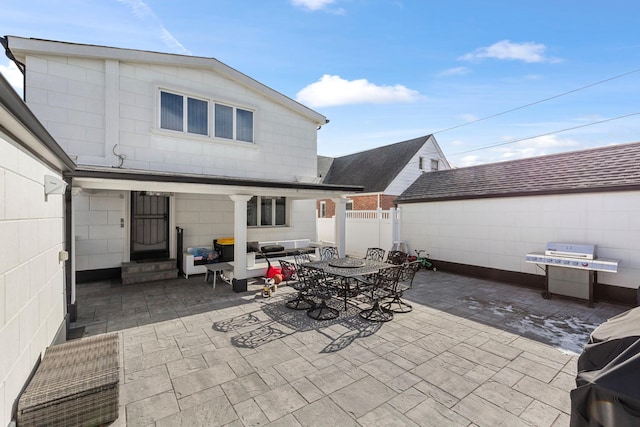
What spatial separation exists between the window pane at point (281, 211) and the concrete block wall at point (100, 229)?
4.83 m

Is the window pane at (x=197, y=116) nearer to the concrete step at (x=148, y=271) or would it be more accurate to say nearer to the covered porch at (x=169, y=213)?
the covered porch at (x=169, y=213)

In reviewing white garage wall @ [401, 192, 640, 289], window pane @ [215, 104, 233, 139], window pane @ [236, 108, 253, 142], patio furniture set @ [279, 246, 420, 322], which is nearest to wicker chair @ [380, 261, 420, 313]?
patio furniture set @ [279, 246, 420, 322]

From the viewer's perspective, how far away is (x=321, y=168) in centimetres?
2298

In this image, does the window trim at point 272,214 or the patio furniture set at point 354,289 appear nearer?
the patio furniture set at point 354,289

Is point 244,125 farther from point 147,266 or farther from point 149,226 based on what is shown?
point 147,266

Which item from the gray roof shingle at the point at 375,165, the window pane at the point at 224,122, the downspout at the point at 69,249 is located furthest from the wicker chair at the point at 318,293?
the gray roof shingle at the point at 375,165

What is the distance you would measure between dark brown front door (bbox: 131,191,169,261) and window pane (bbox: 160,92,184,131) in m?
2.32

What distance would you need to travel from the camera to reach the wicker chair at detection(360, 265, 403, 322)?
5437 millimetres

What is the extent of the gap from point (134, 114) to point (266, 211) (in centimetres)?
500

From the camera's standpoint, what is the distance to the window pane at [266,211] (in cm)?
1043

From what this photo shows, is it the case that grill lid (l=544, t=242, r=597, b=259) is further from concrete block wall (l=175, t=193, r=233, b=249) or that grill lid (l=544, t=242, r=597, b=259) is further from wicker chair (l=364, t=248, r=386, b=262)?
concrete block wall (l=175, t=193, r=233, b=249)

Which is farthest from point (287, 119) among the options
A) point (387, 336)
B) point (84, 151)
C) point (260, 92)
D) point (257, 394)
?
point (257, 394)

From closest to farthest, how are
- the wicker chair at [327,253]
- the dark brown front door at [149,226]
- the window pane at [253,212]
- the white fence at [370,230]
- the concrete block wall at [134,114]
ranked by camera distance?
1. the concrete block wall at [134,114]
2. the dark brown front door at [149,226]
3. the wicker chair at [327,253]
4. the window pane at [253,212]
5. the white fence at [370,230]

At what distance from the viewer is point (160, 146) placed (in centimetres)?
769
